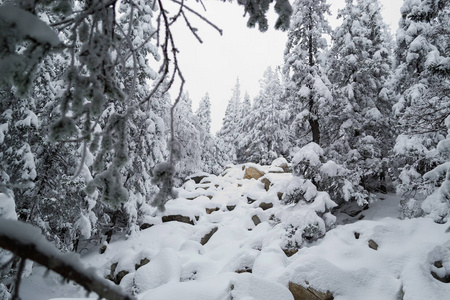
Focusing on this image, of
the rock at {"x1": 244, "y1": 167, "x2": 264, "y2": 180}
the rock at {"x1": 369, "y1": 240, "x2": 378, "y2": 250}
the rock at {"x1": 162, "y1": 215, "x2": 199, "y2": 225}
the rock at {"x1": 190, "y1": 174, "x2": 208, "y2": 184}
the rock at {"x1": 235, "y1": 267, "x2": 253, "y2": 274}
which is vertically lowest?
the rock at {"x1": 235, "y1": 267, "x2": 253, "y2": 274}

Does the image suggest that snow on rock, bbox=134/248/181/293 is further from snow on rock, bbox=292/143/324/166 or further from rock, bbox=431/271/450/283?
rock, bbox=431/271/450/283

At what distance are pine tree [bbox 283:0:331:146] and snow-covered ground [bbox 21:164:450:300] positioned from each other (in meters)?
4.68

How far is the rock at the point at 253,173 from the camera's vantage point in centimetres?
2436

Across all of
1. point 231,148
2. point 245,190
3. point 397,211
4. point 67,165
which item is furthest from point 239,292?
point 231,148

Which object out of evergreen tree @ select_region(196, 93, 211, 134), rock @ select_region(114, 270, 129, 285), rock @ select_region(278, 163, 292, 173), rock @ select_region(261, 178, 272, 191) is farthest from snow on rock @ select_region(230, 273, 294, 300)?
evergreen tree @ select_region(196, 93, 211, 134)

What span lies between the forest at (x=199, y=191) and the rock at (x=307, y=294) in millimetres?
31

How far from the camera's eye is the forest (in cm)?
164

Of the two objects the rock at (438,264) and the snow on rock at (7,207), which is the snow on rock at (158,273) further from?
the rock at (438,264)

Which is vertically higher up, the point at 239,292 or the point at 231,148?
the point at 231,148

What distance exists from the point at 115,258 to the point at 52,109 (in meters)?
6.44

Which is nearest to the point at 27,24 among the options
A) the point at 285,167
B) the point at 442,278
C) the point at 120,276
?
the point at 442,278

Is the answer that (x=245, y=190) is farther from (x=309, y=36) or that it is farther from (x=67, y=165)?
(x=67, y=165)

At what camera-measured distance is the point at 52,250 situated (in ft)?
3.38

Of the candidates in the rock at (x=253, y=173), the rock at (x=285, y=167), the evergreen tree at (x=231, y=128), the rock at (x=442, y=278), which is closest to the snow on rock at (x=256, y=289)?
the rock at (x=442, y=278)
